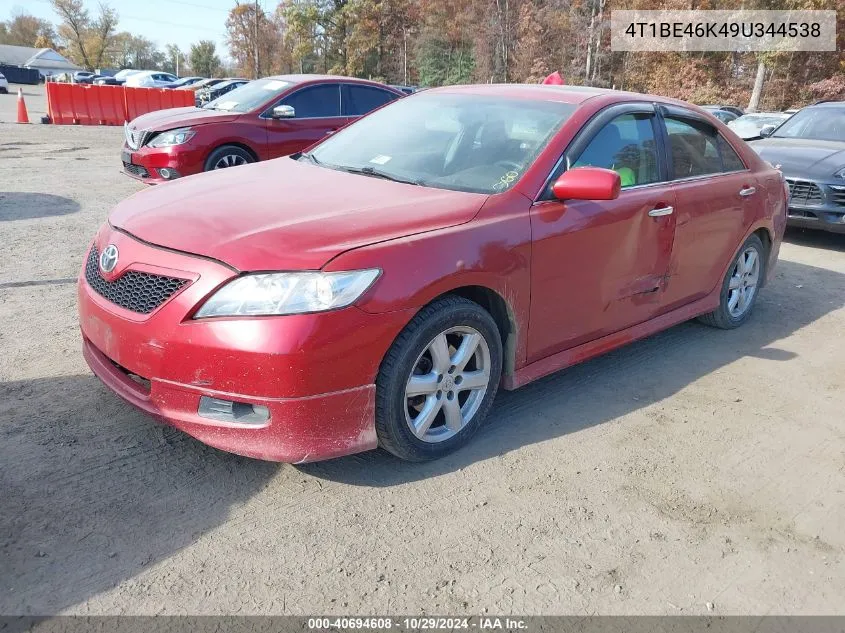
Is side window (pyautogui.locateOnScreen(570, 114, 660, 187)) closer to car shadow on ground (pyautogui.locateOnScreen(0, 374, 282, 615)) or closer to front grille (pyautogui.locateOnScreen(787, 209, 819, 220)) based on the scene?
car shadow on ground (pyautogui.locateOnScreen(0, 374, 282, 615))

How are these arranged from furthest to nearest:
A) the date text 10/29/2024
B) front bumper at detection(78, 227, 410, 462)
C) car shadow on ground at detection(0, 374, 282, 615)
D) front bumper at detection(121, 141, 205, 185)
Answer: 1. front bumper at detection(121, 141, 205, 185)
2. front bumper at detection(78, 227, 410, 462)
3. car shadow on ground at detection(0, 374, 282, 615)
4. the date text 10/29/2024

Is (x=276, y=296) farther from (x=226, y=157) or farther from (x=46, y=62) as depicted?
(x=46, y=62)

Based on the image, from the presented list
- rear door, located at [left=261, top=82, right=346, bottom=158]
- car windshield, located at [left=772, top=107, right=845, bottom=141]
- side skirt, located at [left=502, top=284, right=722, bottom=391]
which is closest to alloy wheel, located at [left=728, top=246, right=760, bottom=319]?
side skirt, located at [left=502, top=284, right=722, bottom=391]

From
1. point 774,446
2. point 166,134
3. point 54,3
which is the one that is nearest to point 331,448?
point 774,446

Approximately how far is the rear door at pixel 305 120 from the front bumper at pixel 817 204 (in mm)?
5538

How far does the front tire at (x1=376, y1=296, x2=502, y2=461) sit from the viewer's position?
2947 mm

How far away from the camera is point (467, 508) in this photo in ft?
9.58

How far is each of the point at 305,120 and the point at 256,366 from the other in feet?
24.1

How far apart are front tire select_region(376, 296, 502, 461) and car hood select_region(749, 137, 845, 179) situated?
21.3 feet

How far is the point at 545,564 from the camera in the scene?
8.60ft

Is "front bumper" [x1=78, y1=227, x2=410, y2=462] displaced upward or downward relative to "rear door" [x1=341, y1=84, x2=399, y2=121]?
downward

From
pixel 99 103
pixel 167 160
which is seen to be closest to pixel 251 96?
pixel 167 160

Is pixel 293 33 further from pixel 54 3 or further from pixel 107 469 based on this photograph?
pixel 107 469

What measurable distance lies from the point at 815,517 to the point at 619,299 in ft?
4.85
